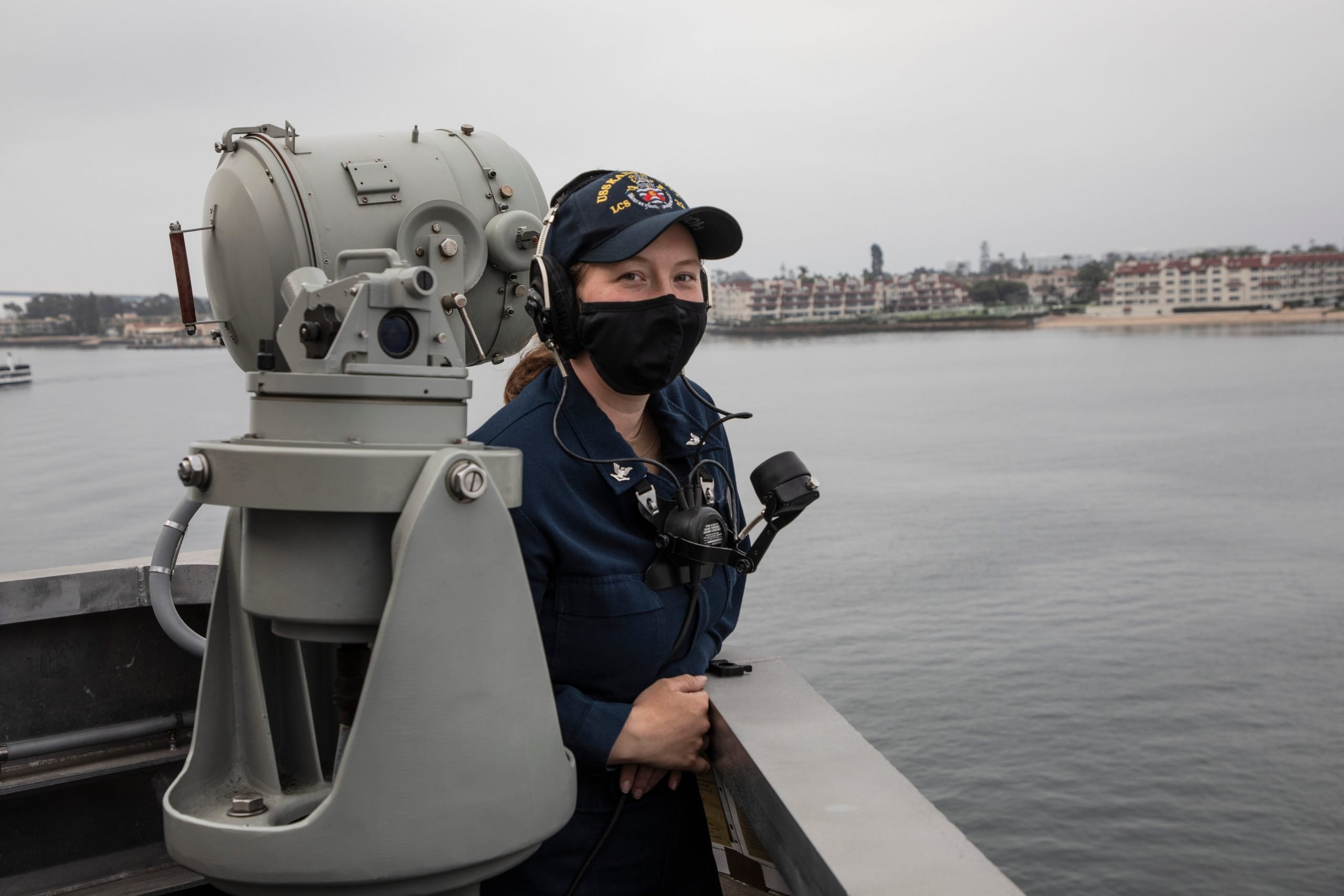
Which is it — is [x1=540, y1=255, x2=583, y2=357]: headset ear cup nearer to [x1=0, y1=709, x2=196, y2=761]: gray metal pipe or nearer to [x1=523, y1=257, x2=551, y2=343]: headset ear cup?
[x1=523, y1=257, x2=551, y2=343]: headset ear cup

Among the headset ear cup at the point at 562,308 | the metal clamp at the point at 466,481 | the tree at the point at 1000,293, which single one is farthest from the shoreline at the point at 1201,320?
the metal clamp at the point at 466,481

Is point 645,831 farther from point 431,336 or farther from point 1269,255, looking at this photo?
point 1269,255

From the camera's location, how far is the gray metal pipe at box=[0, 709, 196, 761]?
2.80 m

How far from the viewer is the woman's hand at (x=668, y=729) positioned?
2.01 m

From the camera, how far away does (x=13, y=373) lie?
60.4 meters


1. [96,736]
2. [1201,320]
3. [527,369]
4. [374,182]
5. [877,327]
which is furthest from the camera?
[877,327]

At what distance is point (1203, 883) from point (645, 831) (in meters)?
10.6

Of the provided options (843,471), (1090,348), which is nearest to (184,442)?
(843,471)

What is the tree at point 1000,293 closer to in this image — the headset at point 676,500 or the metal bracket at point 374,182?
the metal bracket at point 374,182

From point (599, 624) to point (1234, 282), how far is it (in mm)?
146448

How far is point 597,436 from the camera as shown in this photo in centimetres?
211

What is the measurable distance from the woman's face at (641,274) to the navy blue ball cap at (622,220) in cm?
2

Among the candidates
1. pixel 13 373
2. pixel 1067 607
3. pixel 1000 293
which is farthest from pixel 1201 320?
pixel 1067 607

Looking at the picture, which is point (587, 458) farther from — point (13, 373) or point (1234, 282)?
point (1234, 282)
